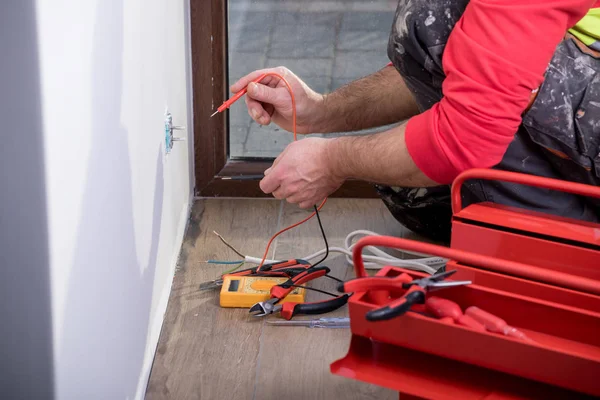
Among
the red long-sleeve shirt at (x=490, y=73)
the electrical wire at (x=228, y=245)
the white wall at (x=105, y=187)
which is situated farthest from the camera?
the electrical wire at (x=228, y=245)

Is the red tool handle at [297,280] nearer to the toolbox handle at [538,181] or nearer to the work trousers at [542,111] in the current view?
the work trousers at [542,111]

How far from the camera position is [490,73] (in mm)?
978

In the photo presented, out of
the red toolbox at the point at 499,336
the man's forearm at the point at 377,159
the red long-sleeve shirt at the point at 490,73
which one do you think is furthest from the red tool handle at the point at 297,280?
the red toolbox at the point at 499,336

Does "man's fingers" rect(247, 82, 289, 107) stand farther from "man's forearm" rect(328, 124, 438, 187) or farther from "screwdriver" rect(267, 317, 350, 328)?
"screwdriver" rect(267, 317, 350, 328)

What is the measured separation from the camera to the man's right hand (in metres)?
1.37

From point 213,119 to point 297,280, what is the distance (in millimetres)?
613

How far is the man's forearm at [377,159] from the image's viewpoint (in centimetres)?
111

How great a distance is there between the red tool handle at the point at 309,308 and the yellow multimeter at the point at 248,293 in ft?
0.14

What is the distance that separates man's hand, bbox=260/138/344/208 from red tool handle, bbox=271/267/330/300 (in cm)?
22

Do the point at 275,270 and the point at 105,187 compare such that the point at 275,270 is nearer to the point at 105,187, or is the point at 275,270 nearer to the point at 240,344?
the point at 240,344

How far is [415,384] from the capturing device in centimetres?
77

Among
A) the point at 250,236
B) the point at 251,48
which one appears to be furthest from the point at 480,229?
the point at 251,48

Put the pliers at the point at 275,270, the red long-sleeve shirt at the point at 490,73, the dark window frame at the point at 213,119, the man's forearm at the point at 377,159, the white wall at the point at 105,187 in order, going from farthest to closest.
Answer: the dark window frame at the point at 213,119, the pliers at the point at 275,270, the man's forearm at the point at 377,159, the red long-sleeve shirt at the point at 490,73, the white wall at the point at 105,187

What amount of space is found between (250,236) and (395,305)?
1024mm
